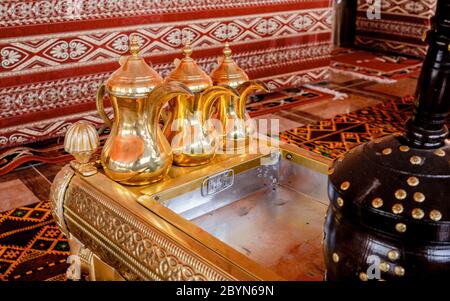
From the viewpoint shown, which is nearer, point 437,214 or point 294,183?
point 437,214

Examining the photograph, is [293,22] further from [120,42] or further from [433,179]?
[433,179]

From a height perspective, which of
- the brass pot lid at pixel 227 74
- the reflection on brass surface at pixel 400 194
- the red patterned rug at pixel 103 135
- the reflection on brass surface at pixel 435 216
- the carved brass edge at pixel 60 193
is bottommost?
the red patterned rug at pixel 103 135

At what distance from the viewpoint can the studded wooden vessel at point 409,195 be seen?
2.20ft

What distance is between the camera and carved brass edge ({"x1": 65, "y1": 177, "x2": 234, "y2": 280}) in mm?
903

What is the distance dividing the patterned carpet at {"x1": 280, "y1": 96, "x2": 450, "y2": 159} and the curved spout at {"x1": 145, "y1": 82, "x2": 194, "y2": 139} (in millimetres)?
1734

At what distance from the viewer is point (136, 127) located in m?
1.17

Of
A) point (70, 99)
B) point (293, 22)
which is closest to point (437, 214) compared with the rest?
point (70, 99)

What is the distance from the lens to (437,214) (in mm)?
658

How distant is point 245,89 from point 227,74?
0.25ft

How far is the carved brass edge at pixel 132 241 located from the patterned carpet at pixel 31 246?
1.88ft

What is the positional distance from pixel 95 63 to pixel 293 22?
1937mm

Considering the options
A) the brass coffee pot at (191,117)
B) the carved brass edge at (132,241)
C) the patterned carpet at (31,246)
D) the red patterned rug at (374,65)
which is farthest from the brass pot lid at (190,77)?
the red patterned rug at (374,65)

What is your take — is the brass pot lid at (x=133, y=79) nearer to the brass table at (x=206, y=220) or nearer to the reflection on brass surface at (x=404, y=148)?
the brass table at (x=206, y=220)

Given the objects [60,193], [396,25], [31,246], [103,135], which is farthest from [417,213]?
[396,25]
